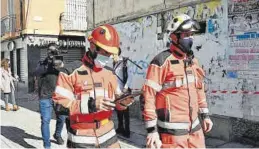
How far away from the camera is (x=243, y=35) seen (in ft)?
20.9

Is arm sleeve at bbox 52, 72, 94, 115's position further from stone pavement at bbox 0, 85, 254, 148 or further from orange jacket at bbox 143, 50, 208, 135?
stone pavement at bbox 0, 85, 254, 148

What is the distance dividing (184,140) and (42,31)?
55.5 ft

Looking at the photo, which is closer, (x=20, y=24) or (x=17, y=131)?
(x=17, y=131)

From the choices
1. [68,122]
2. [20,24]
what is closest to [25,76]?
[20,24]

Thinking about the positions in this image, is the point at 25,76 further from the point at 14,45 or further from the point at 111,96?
the point at 111,96

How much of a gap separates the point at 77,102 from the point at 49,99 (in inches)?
134

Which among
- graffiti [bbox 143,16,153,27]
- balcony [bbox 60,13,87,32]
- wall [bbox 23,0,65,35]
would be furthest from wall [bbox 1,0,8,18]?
graffiti [bbox 143,16,153,27]

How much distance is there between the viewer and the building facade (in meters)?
19.0

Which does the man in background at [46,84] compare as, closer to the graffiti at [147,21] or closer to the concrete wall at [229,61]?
the concrete wall at [229,61]

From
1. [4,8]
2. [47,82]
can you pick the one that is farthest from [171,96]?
[4,8]

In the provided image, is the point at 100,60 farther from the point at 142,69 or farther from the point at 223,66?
the point at 142,69

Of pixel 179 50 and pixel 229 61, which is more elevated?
pixel 179 50

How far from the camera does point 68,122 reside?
3.41 metres

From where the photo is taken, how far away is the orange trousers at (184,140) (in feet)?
11.8
